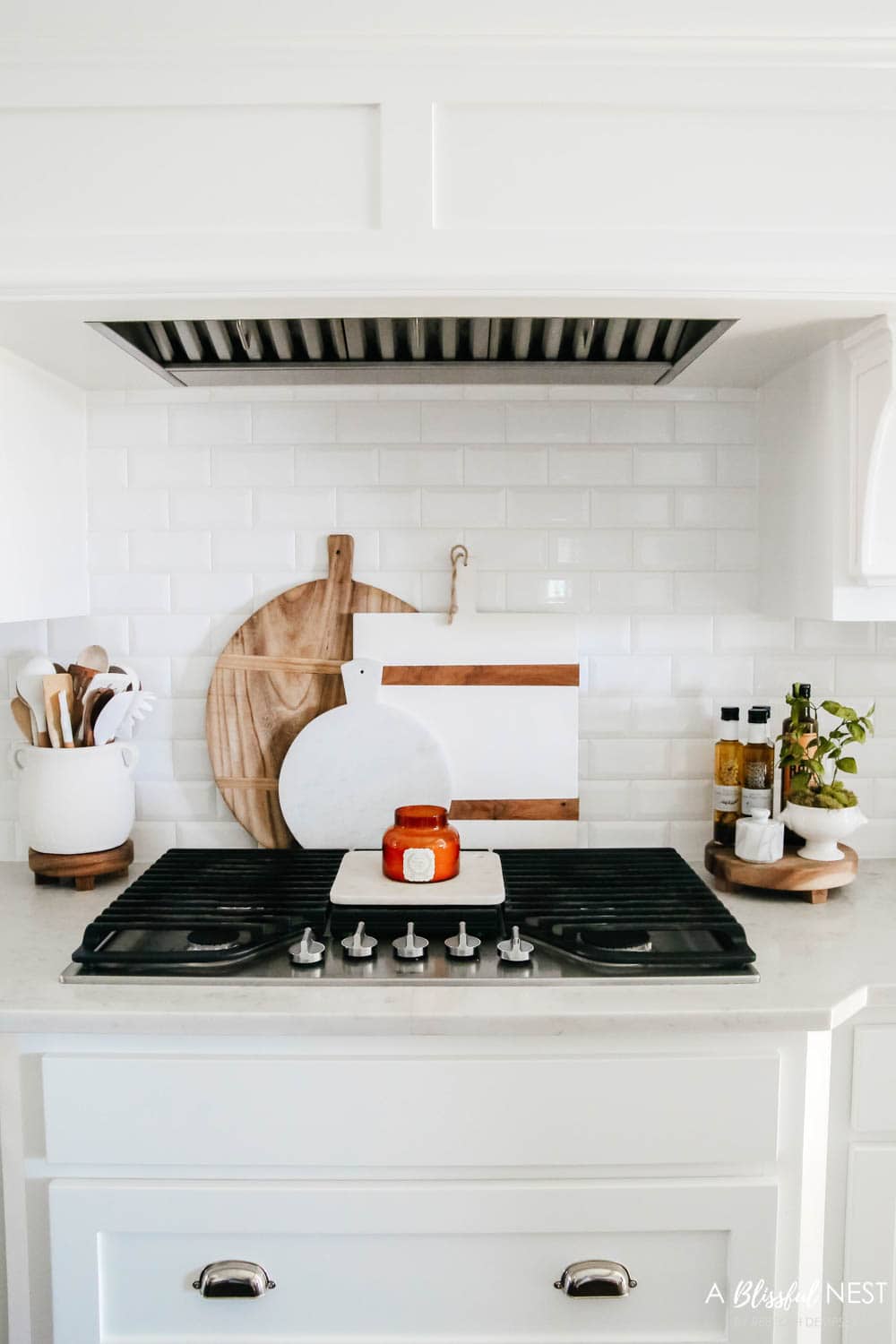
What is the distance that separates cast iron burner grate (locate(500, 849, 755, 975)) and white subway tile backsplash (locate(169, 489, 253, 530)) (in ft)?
2.84

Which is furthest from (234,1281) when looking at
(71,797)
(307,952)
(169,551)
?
(169,551)

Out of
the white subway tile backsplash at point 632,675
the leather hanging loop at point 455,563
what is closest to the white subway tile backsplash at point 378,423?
the leather hanging loop at point 455,563

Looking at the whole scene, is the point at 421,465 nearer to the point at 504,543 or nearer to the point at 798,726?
the point at 504,543

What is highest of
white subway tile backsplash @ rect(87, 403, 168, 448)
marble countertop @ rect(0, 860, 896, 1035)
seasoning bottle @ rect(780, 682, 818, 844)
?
white subway tile backsplash @ rect(87, 403, 168, 448)

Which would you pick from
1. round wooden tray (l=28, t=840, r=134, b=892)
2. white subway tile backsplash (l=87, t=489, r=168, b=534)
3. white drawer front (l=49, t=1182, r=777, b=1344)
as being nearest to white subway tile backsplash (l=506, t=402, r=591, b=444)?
white subway tile backsplash (l=87, t=489, r=168, b=534)

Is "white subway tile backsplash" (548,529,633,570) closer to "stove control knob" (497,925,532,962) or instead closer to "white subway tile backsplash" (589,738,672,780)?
"white subway tile backsplash" (589,738,672,780)

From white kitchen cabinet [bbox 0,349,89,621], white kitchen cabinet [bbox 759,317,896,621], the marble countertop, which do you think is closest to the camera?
the marble countertop

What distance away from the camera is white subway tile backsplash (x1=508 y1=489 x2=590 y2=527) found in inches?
80.4

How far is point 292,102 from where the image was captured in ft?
4.77

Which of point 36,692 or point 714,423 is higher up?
point 714,423

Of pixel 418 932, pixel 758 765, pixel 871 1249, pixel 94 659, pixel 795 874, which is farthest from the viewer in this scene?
pixel 94 659

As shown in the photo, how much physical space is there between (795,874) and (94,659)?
1.37 meters

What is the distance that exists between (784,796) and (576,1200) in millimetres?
856

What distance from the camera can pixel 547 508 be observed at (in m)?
2.04
